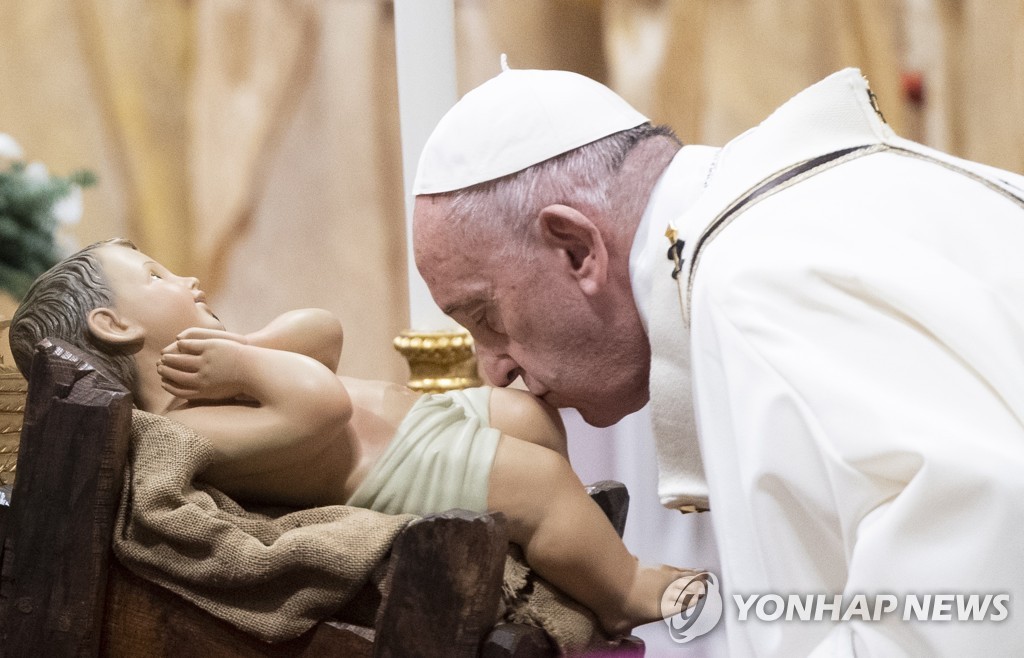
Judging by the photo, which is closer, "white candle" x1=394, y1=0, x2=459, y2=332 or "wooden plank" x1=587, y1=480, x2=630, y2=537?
"wooden plank" x1=587, y1=480, x2=630, y2=537

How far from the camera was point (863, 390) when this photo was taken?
1.12 metres

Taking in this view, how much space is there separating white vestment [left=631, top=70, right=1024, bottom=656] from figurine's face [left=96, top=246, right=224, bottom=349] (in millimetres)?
688

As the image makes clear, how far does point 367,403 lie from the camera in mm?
1613

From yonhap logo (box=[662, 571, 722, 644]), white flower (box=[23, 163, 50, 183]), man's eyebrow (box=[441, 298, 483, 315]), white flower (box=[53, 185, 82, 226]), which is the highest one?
white flower (box=[23, 163, 50, 183])

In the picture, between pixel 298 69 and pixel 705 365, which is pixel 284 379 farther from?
pixel 298 69

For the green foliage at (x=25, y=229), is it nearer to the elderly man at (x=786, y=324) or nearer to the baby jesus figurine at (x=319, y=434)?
the baby jesus figurine at (x=319, y=434)

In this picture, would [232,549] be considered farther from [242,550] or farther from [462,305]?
[462,305]

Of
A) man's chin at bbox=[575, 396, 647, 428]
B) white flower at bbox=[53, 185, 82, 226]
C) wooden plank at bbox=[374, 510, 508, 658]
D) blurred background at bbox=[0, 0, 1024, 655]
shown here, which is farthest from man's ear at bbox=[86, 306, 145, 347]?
blurred background at bbox=[0, 0, 1024, 655]

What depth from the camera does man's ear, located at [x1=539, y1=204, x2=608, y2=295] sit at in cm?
156

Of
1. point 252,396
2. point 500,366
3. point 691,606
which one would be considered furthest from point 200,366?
point 691,606

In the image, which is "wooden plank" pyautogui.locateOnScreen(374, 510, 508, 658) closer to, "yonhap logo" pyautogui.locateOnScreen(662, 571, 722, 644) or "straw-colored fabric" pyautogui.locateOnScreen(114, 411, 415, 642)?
"straw-colored fabric" pyautogui.locateOnScreen(114, 411, 415, 642)

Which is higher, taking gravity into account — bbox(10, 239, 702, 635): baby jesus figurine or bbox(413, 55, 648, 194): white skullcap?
bbox(413, 55, 648, 194): white skullcap

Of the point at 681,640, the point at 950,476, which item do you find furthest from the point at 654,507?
the point at 950,476

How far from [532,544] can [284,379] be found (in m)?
0.38
